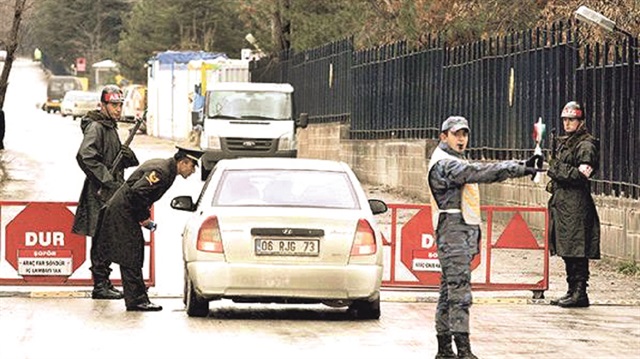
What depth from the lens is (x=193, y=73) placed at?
62938mm

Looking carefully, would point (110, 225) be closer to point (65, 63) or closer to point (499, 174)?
point (499, 174)

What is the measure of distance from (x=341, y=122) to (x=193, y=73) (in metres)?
21.1

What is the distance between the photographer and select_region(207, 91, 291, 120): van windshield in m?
39.6

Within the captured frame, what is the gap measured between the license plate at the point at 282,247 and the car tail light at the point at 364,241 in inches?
13.1

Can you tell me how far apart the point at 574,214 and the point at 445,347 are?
4.42 metres

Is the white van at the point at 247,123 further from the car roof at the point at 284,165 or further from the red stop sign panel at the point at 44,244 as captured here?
the car roof at the point at 284,165

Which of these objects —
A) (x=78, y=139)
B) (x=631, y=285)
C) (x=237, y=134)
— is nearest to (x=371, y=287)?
(x=631, y=285)

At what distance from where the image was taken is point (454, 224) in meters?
13.2

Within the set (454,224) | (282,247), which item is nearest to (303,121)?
(282,247)

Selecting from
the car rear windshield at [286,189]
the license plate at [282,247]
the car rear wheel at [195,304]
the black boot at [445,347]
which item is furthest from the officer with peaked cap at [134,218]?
the black boot at [445,347]

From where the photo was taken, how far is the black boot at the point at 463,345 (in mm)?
12820

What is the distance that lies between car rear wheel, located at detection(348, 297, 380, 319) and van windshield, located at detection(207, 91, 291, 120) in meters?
24.0

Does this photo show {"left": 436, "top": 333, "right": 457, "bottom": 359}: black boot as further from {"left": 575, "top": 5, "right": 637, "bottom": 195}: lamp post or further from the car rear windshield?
{"left": 575, "top": 5, "right": 637, "bottom": 195}: lamp post

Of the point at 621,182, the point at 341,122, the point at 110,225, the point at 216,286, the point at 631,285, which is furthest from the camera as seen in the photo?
the point at 341,122
